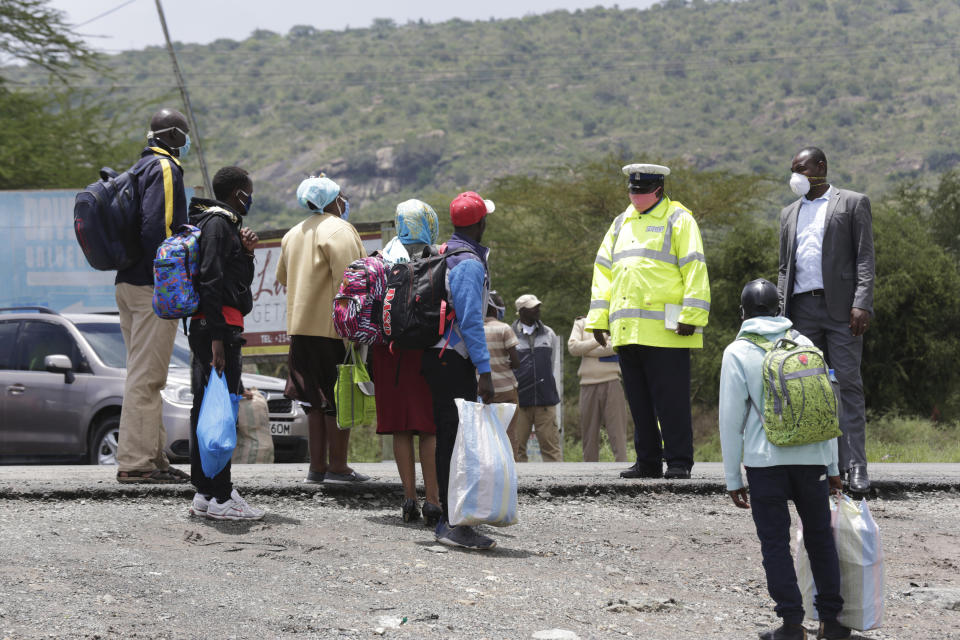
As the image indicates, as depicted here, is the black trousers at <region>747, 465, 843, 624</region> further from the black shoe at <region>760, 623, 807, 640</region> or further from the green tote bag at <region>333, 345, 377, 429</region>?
the green tote bag at <region>333, 345, 377, 429</region>

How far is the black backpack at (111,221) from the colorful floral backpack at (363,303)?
1.54 metres

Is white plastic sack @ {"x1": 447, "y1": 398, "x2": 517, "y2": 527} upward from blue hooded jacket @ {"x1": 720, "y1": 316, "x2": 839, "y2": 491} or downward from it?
downward

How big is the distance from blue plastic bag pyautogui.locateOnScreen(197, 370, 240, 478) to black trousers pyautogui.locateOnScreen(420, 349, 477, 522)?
3.59ft

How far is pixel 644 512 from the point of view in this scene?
25.2 ft

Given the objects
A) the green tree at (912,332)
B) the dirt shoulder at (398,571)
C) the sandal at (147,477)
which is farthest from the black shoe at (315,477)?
the green tree at (912,332)

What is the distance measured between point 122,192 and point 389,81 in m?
116

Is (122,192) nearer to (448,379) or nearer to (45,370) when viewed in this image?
(448,379)

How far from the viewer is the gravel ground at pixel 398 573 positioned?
16.2 ft

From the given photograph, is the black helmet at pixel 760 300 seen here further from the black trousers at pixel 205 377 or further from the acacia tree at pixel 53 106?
the acacia tree at pixel 53 106

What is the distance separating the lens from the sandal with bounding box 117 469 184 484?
7664 millimetres

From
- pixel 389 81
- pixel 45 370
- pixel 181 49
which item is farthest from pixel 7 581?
pixel 181 49

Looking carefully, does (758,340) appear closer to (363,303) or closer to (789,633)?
(789,633)

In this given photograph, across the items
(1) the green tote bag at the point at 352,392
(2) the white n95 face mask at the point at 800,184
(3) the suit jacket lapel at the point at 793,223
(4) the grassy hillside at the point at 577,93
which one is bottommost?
(1) the green tote bag at the point at 352,392

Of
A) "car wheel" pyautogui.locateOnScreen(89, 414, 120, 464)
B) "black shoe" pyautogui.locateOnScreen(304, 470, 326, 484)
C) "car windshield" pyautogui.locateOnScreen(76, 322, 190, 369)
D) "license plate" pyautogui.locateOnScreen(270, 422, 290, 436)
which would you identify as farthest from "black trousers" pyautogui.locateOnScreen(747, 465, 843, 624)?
"car windshield" pyautogui.locateOnScreen(76, 322, 190, 369)
